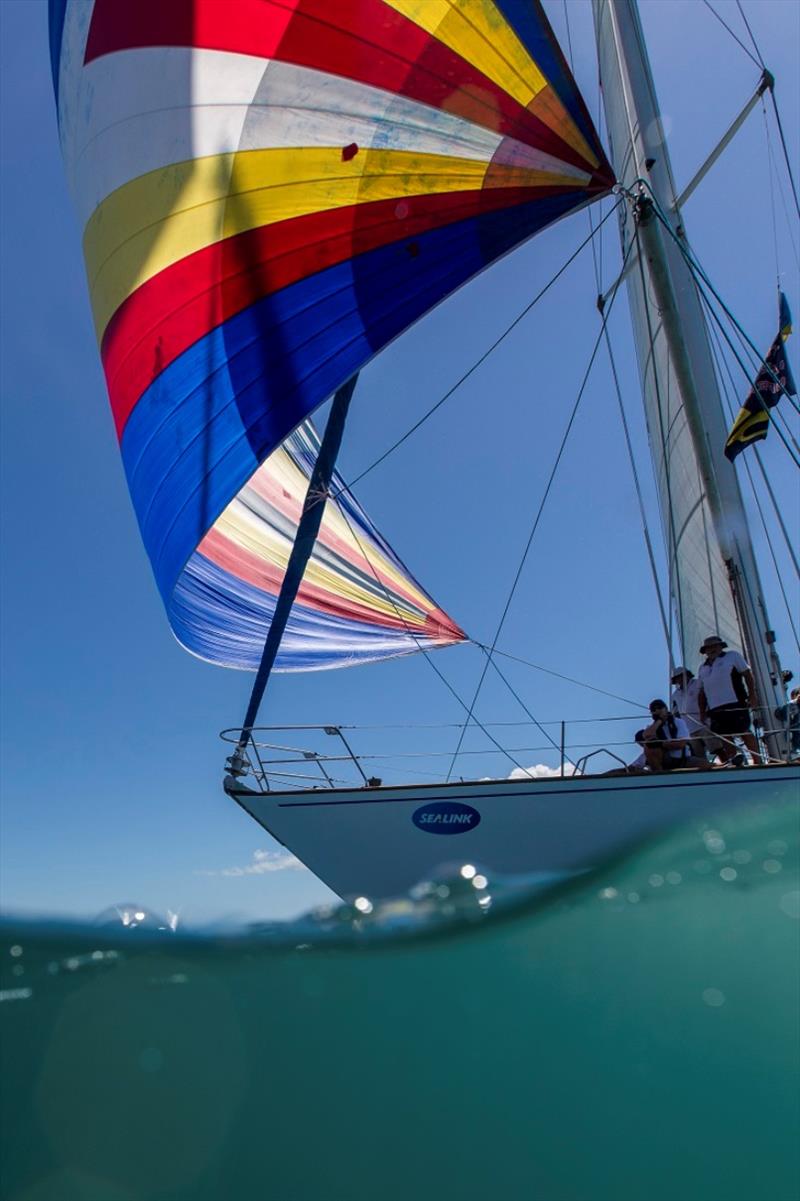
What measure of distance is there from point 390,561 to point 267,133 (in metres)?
4.29

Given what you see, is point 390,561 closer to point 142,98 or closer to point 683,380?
point 683,380

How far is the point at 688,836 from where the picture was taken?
382 centimetres

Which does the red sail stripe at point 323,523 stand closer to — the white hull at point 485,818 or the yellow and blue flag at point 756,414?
the white hull at point 485,818

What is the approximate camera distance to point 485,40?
5.55 metres

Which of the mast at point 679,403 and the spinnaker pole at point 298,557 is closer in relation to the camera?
the spinnaker pole at point 298,557

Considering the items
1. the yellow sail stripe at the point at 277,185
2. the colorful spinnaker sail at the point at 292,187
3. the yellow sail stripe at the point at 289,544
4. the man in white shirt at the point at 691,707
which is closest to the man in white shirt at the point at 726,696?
→ the man in white shirt at the point at 691,707

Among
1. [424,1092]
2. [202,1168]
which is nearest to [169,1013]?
[202,1168]

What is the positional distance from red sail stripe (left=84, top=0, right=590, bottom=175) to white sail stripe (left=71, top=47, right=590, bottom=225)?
7cm

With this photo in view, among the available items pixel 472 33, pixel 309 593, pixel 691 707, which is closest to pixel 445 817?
pixel 691 707

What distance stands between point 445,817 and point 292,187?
14.6 ft

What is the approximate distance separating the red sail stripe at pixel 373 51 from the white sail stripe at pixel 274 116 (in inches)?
2.6

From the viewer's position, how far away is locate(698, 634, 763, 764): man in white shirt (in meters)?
5.47

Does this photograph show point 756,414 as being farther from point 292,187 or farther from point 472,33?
point 292,187

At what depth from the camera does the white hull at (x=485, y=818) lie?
14.5ft
